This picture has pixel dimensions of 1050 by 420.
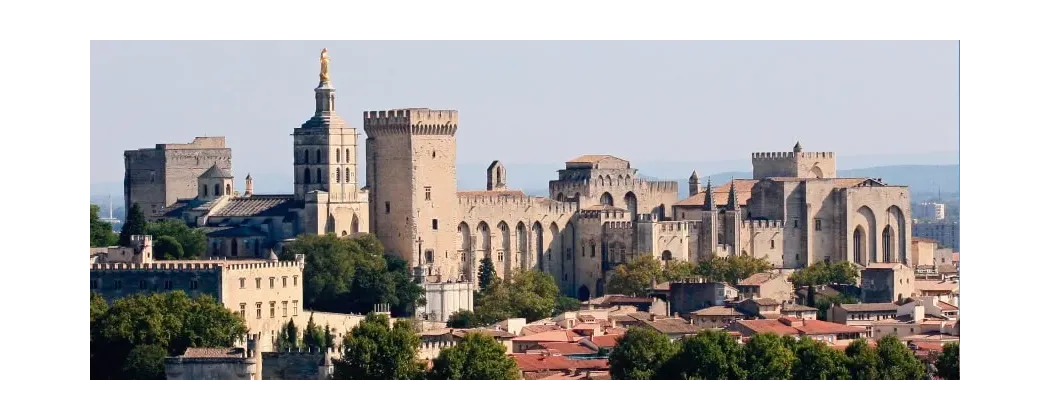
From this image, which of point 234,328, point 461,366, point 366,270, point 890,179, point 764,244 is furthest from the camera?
point 890,179

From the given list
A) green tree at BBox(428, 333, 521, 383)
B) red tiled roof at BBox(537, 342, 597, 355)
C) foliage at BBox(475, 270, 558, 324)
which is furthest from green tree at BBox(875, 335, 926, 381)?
foliage at BBox(475, 270, 558, 324)

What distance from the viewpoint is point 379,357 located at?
221ft

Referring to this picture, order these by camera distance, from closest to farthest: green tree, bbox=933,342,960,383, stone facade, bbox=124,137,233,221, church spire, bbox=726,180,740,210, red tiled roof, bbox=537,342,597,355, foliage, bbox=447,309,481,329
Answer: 1. green tree, bbox=933,342,960,383
2. red tiled roof, bbox=537,342,597,355
3. foliage, bbox=447,309,481,329
4. church spire, bbox=726,180,740,210
5. stone facade, bbox=124,137,233,221

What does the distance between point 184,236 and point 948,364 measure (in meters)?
26.8

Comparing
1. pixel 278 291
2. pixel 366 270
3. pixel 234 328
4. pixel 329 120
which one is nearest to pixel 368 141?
pixel 329 120

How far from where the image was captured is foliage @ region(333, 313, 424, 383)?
6658cm

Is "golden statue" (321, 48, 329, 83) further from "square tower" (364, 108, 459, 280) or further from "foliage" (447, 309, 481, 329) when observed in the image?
"foliage" (447, 309, 481, 329)

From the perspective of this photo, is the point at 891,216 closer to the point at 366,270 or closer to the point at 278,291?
the point at 366,270

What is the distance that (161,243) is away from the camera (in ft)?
280

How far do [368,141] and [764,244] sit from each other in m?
14.0

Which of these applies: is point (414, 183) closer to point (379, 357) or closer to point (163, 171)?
point (163, 171)

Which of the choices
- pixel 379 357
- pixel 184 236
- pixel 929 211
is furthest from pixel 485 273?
pixel 929 211

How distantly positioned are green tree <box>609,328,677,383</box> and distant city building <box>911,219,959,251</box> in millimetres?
67737

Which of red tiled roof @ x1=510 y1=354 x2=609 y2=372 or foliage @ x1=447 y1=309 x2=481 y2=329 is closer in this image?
red tiled roof @ x1=510 y1=354 x2=609 y2=372
